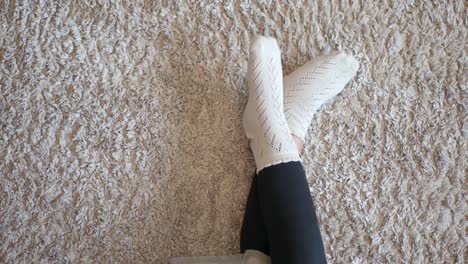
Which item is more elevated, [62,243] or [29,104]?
[29,104]

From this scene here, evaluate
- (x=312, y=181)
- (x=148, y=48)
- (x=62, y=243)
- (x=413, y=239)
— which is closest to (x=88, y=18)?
(x=148, y=48)

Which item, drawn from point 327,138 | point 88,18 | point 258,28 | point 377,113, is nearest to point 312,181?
point 327,138

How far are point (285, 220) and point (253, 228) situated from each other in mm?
90

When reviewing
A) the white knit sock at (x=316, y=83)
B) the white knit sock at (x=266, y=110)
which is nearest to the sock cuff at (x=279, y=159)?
the white knit sock at (x=266, y=110)

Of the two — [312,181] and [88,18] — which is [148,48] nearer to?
[88,18]

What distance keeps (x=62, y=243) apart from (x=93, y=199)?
0.35ft

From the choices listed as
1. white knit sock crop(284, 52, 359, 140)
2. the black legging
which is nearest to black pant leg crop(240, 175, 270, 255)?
the black legging

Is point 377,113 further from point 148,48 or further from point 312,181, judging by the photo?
point 148,48

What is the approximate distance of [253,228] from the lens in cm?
73

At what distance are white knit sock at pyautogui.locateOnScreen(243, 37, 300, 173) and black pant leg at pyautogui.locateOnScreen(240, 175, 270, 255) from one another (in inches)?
2.5

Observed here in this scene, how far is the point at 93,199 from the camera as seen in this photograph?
0.81 meters

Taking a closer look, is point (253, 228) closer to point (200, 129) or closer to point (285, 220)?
point (285, 220)

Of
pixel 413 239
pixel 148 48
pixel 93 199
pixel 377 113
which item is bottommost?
pixel 413 239

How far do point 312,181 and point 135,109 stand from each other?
1.32 ft
